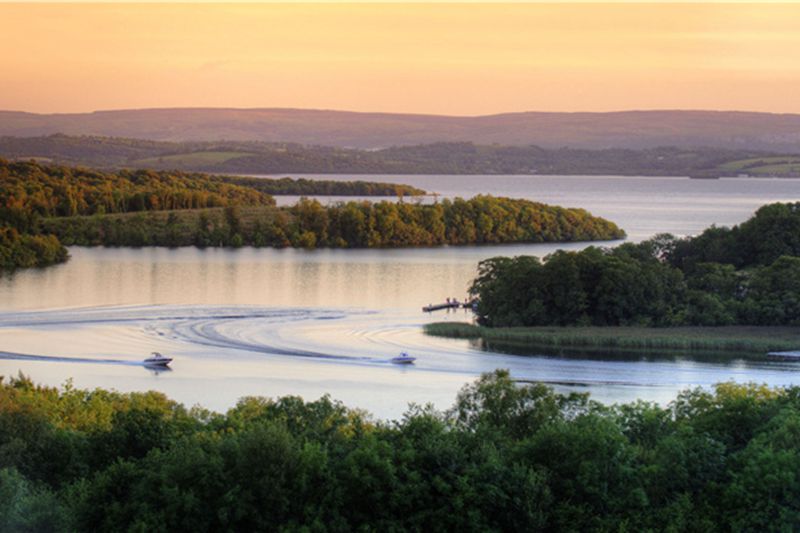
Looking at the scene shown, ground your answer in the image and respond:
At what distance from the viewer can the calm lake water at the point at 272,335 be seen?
26859 mm

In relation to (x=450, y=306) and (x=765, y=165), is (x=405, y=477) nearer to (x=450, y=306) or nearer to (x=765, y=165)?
(x=450, y=306)

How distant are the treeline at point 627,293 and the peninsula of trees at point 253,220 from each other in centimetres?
2538

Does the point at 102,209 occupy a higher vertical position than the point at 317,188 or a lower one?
lower

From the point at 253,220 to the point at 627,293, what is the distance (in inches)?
1294

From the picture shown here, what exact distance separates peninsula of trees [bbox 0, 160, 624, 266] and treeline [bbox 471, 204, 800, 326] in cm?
2538

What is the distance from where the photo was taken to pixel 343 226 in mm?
63438

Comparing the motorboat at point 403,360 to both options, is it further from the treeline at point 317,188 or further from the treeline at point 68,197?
the treeline at point 317,188

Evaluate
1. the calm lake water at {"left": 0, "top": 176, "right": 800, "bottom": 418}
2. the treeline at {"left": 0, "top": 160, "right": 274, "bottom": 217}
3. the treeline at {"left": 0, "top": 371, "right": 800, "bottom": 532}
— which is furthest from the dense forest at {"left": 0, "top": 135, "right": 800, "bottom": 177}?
the treeline at {"left": 0, "top": 371, "right": 800, "bottom": 532}

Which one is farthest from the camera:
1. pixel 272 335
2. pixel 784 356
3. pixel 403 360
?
pixel 272 335

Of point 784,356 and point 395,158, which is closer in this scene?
point 784,356

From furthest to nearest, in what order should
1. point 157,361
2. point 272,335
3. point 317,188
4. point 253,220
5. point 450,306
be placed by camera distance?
point 317,188, point 253,220, point 450,306, point 272,335, point 157,361

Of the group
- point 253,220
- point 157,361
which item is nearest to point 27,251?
point 253,220

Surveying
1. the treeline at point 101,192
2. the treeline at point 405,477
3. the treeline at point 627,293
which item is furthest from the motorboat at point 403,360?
the treeline at point 101,192

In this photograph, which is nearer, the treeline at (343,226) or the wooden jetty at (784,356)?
the wooden jetty at (784,356)
